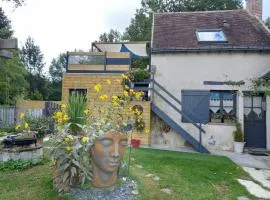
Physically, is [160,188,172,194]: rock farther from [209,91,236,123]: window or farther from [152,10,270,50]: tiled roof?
[152,10,270,50]: tiled roof

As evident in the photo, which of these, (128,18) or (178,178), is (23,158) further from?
(128,18)

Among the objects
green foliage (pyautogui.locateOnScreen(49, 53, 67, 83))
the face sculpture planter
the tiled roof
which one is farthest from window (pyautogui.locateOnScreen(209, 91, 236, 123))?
green foliage (pyautogui.locateOnScreen(49, 53, 67, 83))

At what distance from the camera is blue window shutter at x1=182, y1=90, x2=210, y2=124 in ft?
44.6

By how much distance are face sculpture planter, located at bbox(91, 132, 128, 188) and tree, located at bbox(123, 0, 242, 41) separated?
24.4 m

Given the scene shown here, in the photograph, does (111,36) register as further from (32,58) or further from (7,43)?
(7,43)

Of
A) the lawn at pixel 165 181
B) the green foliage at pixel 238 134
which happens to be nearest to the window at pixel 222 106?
the green foliage at pixel 238 134

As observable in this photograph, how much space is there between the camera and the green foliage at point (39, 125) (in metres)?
9.11

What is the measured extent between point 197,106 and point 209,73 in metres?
1.62

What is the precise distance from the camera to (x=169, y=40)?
14781 millimetres

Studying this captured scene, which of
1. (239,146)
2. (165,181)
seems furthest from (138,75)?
(165,181)

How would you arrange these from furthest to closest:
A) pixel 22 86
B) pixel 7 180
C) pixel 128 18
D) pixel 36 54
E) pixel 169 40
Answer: pixel 36 54, pixel 128 18, pixel 22 86, pixel 169 40, pixel 7 180

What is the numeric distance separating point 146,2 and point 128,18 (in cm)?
361

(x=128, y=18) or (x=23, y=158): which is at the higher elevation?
(x=128, y=18)

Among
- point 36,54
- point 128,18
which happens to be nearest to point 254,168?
point 128,18
